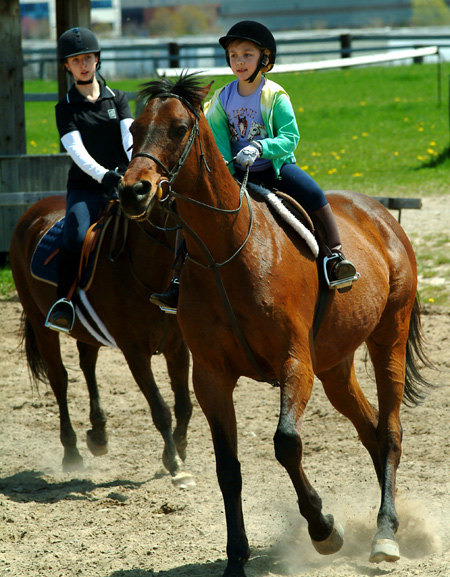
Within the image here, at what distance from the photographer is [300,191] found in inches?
180

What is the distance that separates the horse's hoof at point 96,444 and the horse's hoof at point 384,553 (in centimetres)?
260

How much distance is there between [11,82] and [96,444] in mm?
6198

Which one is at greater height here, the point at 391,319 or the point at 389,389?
the point at 391,319

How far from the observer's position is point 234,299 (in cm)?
399

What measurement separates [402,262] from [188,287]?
1847 mm

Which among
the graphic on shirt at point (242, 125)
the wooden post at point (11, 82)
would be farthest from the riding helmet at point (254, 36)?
the wooden post at point (11, 82)

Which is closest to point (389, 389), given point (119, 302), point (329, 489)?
point (329, 489)

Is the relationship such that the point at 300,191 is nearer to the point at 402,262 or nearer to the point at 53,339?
the point at 402,262

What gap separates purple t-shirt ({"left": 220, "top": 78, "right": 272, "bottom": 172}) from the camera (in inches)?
172

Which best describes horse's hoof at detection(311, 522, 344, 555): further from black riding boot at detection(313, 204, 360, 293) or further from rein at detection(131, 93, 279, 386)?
black riding boot at detection(313, 204, 360, 293)

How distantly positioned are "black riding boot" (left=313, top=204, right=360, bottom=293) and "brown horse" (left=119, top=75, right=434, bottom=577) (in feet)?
0.29

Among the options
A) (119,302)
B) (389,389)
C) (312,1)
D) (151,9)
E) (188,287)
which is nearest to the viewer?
(188,287)

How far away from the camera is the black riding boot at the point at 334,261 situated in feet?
14.5

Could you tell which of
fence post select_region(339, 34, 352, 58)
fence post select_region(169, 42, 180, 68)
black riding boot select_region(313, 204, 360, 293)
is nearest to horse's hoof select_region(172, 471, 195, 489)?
black riding boot select_region(313, 204, 360, 293)
